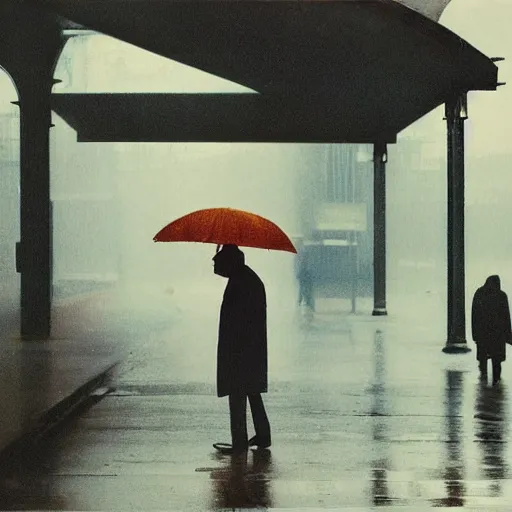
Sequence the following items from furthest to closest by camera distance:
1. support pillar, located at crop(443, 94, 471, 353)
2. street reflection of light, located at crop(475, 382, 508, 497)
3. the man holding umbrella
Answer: support pillar, located at crop(443, 94, 471, 353) < the man holding umbrella < street reflection of light, located at crop(475, 382, 508, 497)

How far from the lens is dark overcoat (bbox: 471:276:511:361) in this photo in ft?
48.6

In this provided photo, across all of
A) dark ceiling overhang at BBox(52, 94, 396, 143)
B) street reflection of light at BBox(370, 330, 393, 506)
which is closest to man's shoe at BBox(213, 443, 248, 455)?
street reflection of light at BBox(370, 330, 393, 506)

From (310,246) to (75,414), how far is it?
3663 centimetres

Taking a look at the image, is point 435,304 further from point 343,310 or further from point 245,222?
point 245,222

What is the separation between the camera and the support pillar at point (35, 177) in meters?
19.5

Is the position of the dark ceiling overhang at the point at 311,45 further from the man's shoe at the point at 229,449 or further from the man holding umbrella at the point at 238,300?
the man's shoe at the point at 229,449

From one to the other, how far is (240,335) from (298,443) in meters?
1.43

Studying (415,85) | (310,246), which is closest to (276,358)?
(415,85)

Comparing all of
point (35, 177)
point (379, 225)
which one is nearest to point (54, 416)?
point (35, 177)

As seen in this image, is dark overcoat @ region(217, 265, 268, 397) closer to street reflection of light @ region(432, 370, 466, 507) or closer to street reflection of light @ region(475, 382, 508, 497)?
street reflection of light @ region(432, 370, 466, 507)

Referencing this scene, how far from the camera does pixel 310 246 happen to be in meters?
48.2

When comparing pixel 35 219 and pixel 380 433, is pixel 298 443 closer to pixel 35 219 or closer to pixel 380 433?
pixel 380 433

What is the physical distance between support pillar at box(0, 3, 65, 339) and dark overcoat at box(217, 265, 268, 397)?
36.5 feet

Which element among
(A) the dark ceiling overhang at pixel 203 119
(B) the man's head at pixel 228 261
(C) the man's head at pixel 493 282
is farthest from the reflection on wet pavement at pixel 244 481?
(A) the dark ceiling overhang at pixel 203 119
